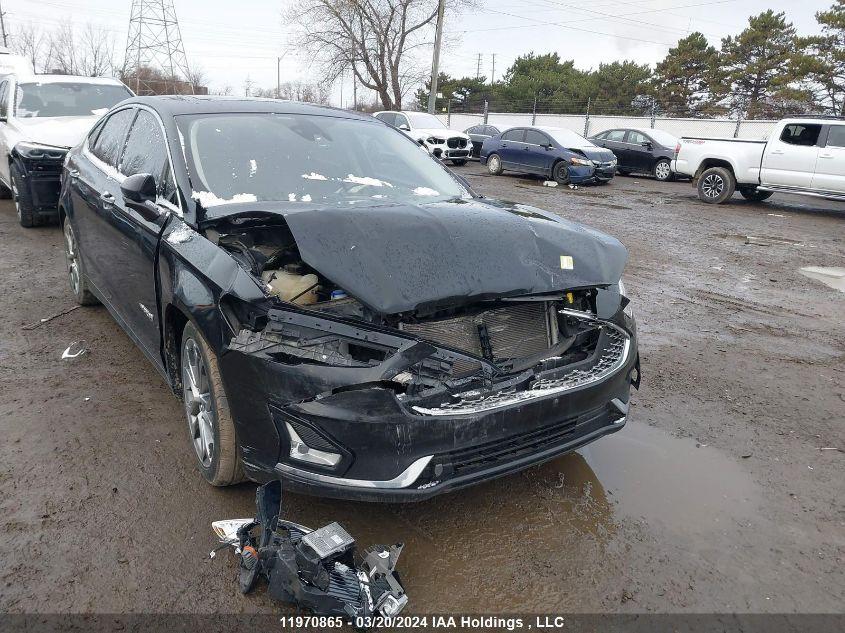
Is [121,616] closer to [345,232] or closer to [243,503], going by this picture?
[243,503]

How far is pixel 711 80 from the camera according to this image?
40656 mm

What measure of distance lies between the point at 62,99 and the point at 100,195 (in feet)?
19.5

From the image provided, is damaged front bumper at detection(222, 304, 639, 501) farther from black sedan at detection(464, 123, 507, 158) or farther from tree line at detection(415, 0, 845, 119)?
tree line at detection(415, 0, 845, 119)

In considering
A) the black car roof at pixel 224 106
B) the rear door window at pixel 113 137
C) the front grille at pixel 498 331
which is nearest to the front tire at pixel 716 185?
the black car roof at pixel 224 106

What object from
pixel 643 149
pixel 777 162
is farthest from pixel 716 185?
pixel 643 149

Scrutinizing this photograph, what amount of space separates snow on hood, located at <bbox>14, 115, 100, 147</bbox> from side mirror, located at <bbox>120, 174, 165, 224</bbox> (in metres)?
5.18

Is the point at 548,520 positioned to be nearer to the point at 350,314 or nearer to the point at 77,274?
the point at 350,314

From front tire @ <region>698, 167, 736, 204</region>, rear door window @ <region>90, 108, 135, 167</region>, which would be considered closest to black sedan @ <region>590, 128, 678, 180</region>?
front tire @ <region>698, 167, 736, 204</region>

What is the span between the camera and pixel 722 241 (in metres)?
9.86

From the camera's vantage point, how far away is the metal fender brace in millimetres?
2189

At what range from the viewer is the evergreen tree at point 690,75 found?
40.7 m

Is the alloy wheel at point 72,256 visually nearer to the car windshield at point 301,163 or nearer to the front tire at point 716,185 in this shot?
the car windshield at point 301,163

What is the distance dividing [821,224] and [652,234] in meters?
4.37

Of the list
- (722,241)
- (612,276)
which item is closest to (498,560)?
(612,276)
